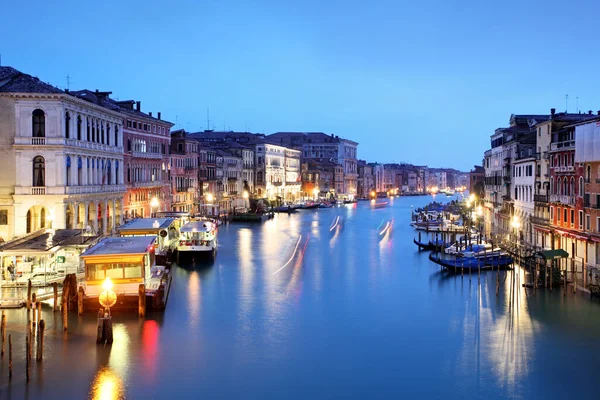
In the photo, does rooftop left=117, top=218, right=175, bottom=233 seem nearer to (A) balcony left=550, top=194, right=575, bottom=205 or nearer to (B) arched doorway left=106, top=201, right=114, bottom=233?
(B) arched doorway left=106, top=201, right=114, bottom=233

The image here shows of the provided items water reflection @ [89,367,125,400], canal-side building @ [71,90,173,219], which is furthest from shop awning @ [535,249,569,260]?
canal-side building @ [71,90,173,219]

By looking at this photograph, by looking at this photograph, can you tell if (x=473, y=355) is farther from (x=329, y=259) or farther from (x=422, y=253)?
(x=422, y=253)

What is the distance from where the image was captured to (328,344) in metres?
12.9

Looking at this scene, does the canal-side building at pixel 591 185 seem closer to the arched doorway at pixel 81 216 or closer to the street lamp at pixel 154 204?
the arched doorway at pixel 81 216

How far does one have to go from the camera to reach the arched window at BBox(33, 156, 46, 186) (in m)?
20.2

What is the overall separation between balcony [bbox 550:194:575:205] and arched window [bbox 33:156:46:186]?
591 inches

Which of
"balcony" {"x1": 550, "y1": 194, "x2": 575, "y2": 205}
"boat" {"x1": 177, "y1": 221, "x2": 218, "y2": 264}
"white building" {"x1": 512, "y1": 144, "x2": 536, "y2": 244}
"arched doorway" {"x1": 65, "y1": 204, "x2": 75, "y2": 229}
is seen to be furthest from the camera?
"white building" {"x1": 512, "y1": 144, "x2": 536, "y2": 244}

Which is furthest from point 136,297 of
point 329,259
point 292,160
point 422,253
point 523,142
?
point 292,160

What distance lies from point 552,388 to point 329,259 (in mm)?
14956

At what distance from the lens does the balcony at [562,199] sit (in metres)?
20.3

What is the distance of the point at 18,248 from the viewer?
15523 millimetres

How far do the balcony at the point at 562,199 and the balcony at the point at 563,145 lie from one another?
143 centimetres

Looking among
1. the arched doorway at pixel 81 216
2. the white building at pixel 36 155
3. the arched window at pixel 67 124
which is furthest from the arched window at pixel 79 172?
the arched window at pixel 67 124

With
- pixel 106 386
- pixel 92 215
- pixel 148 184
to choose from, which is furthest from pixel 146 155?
pixel 106 386
